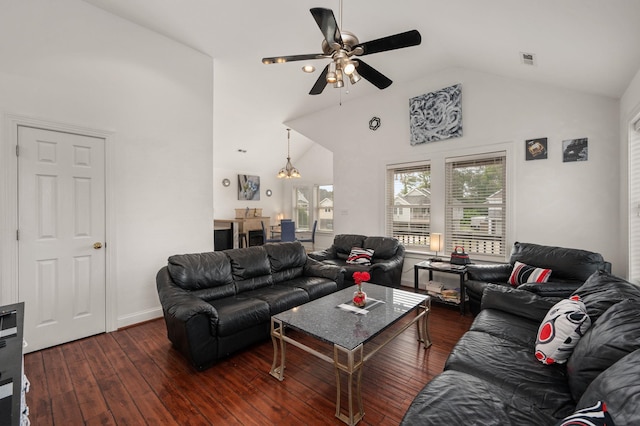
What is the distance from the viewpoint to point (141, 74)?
3385 millimetres

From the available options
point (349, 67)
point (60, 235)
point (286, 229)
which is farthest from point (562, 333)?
point (286, 229)

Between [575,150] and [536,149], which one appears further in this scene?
[536,149]

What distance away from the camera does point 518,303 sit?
7.69ft

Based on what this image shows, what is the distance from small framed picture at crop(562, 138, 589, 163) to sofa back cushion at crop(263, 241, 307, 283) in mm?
3602

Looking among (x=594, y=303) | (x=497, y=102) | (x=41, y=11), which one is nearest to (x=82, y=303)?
(x=41, y=11)

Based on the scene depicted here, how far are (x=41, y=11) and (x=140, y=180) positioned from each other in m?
1.78

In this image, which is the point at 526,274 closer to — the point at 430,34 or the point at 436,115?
the point at 436,115

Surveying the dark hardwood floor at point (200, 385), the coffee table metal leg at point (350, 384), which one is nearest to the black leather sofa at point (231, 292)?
the dark hardwood floor at point (200, 385)

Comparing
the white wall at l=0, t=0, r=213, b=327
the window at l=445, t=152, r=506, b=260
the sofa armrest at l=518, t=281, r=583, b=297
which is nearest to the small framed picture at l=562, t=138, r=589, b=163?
the window at l=445, t=152, r=506, b=260

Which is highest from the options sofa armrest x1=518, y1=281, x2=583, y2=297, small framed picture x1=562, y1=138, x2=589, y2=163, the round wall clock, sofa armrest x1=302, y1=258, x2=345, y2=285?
the round wall clock

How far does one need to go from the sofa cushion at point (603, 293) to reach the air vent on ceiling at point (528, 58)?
234 cm

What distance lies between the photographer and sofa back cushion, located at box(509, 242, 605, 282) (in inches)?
115

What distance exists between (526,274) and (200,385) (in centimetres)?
349

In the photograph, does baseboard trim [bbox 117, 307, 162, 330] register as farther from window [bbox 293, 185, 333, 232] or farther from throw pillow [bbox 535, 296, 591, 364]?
window [bbox 293, 185, 333, 232]
